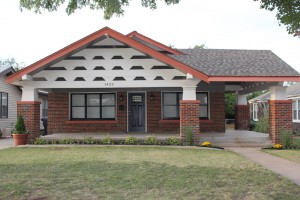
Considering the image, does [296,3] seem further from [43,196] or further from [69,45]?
[69,45]

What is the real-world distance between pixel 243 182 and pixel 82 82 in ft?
31.2

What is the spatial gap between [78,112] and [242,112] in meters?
9.48

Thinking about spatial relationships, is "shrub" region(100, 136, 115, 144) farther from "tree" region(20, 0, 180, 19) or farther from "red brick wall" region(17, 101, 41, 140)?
"tree" region(20, 0, 180, 19)

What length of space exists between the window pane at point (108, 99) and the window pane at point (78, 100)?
109 cm

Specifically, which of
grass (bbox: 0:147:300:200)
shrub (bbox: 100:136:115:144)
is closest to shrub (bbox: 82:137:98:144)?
shrub (bbox: 100:136:115:144)

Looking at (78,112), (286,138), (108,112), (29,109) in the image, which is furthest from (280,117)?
(29,109)

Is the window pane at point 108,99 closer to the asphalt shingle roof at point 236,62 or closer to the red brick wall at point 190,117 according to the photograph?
the asphalt shingle roof at point 236,62

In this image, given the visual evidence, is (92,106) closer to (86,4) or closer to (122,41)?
(122,41)

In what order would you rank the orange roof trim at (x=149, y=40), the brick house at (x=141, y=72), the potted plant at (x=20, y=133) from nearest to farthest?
the brick house at (x=141, y=72) < the potted plant at (x=20, y=133) < the orange roof trim at (x=149, y=40)

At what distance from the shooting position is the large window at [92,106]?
19.2 m

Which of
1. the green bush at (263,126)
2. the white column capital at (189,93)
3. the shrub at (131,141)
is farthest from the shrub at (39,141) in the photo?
the green bush at (263,126)

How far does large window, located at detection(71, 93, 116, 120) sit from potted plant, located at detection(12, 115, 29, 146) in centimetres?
407

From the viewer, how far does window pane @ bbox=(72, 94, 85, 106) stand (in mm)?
19188

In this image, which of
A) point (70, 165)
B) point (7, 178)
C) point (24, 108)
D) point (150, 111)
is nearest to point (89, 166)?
point (70, 165)
